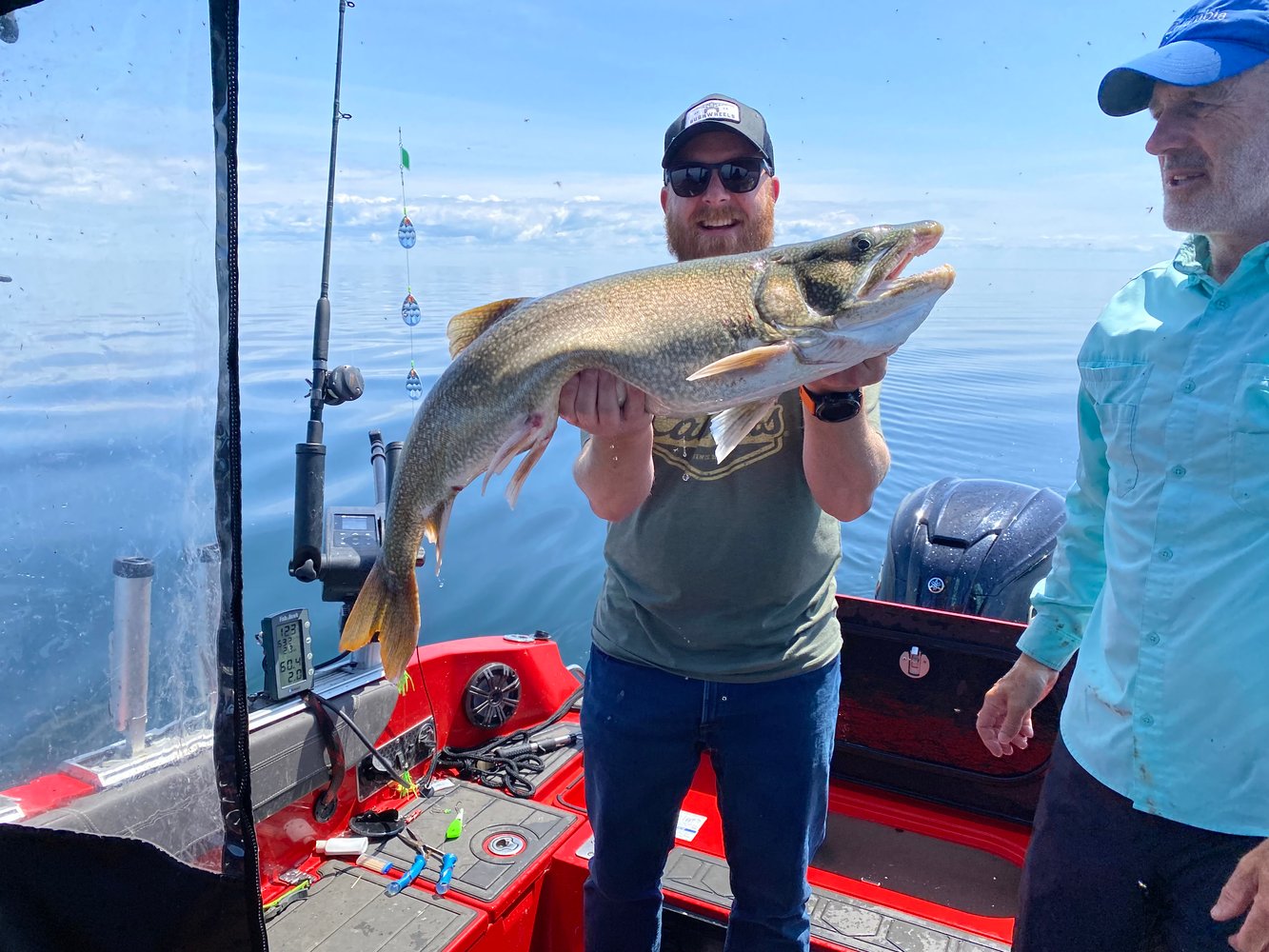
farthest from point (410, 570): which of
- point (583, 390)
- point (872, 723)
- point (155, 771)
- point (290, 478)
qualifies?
point (290, 478)

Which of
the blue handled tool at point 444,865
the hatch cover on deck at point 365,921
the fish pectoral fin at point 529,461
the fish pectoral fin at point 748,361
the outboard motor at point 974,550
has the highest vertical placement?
the fish pectoral fin at point 748,361

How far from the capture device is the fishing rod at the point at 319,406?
332 cm

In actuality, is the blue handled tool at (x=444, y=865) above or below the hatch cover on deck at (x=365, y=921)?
above

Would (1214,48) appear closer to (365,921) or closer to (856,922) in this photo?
(856,922)

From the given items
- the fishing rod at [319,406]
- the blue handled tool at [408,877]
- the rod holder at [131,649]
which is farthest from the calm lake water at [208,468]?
the blue handled tool at [408,877]

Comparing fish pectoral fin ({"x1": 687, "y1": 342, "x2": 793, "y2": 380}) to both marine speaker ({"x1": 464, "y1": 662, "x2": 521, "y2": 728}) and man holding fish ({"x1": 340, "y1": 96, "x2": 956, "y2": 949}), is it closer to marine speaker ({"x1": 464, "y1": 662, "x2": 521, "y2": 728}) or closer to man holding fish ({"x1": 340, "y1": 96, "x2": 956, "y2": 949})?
man holding fish ({"x1": 340, "y1": 96, "x2": 956, "y2": 949})

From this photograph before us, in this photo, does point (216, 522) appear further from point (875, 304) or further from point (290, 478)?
point (290, 478)

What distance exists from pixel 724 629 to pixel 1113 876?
1.11 metres

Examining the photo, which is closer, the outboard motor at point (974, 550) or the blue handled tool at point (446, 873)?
the blue handled tool at point (446, 873)

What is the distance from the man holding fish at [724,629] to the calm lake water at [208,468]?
0.94 meters

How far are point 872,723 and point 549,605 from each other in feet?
16.8

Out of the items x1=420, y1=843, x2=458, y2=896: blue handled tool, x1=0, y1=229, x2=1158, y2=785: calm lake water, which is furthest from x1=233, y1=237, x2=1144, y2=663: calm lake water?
x1=420, y1=843, x2=458, y2=896: blue handled tool

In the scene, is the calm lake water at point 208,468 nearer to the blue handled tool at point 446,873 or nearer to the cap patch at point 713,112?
the cap patch at point 713,112

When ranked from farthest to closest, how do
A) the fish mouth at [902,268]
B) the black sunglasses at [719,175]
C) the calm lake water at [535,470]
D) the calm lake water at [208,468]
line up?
the calm lake water at [535,470]
the black sunglasses at [719,175]
the fish mouth at [902,268]
the calm lake water at [208,468]
